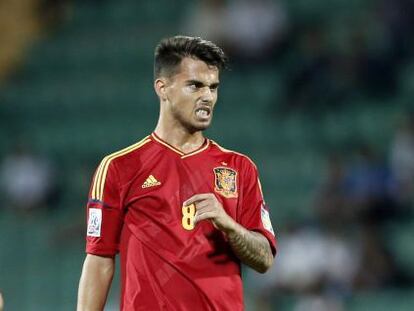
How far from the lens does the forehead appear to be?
4.13 m

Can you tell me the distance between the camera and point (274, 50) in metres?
12.2

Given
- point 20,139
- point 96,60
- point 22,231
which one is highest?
point 96,60

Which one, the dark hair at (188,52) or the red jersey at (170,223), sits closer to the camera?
the red jersey at (170,223)

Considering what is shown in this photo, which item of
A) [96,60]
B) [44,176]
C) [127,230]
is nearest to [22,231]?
[44,176]

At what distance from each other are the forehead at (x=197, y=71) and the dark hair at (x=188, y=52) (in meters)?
0.02

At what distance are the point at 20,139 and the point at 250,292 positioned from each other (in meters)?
4.41

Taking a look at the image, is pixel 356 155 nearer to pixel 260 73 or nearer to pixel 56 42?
pixel 260 73

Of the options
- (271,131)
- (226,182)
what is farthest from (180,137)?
(271,131)

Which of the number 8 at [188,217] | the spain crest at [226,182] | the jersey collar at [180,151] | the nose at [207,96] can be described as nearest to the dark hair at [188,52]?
the nose at [207,96]

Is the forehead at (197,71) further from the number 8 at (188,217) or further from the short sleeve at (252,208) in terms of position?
the number 8 at (188,217)

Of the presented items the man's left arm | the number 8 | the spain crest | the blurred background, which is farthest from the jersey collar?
the blurred background

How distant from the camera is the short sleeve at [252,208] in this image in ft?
13.7

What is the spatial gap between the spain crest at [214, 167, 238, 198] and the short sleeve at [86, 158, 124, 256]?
0.40m

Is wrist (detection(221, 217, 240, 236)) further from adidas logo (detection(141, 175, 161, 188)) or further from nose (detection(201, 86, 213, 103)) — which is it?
nose (detection(201, 86, 213, 103))
